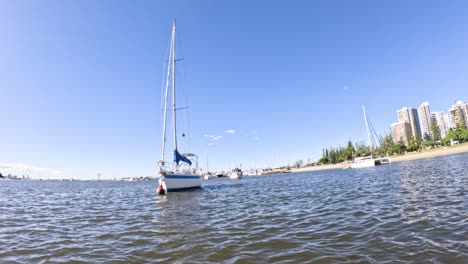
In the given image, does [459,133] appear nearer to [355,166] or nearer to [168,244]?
[355,166]

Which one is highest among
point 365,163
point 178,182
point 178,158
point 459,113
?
point 459,113

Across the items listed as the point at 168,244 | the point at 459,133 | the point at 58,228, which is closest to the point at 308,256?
the point at 168,244

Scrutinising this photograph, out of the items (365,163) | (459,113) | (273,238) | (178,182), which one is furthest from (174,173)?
(459,113)

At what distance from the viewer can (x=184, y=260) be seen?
690 cm

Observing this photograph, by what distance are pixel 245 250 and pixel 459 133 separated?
160 metres

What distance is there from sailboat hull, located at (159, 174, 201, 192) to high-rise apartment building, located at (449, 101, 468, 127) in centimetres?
17148

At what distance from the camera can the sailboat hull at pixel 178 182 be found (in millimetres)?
32312

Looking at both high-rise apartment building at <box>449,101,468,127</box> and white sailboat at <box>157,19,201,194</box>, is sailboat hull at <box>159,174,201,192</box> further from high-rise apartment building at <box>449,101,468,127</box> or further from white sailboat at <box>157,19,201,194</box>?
high-rise apartment building at <box>449,101,468,127</box>

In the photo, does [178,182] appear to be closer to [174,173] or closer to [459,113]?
[174,173]

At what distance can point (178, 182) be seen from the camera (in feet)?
113

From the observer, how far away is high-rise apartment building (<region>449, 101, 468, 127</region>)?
15688 cm

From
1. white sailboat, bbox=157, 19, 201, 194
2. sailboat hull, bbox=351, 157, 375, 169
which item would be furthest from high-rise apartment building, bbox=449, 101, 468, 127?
white sailboat, bbox=157, 19, 201, 194

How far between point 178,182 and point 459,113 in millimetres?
195301

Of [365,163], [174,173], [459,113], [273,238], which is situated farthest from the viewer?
[459,113]
